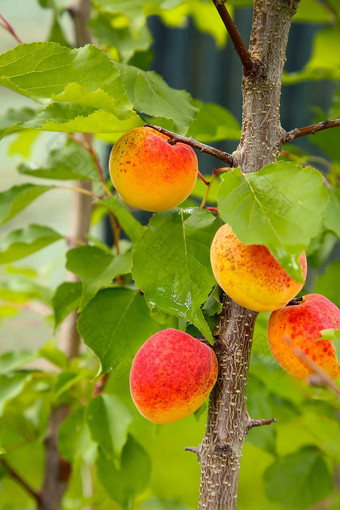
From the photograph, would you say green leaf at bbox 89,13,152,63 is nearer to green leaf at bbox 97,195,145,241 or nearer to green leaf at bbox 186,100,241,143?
green leaf at bbox 186,100,241,143

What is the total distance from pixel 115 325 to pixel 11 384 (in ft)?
0.95

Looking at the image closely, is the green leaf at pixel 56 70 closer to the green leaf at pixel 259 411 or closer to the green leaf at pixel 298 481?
the green leaf at pixel 259 411

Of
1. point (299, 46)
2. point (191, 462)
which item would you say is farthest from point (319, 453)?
point (299, 46)

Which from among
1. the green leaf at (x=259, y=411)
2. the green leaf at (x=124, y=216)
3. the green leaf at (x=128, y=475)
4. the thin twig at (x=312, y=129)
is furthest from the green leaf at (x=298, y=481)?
the thin twig at (x=312, y=129)

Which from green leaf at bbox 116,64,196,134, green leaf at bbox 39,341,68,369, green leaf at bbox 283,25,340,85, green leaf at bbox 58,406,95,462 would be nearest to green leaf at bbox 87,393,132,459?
green leaf at bbox 58,406,95,462

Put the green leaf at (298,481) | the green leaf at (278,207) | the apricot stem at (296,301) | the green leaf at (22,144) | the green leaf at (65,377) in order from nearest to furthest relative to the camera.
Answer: the green leaf at (278,207) → the apricot stem at (296,301) → the green leaf at (65,377) → the green leaf at (298,481) → the green leaf at (22,144)

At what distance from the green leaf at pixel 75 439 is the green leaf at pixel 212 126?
356 millimetres

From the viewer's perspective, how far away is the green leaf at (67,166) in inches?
25.9

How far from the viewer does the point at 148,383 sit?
0.41 meters

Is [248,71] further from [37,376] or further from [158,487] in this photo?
[158,487]

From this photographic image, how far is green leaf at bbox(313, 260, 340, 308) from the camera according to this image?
0.72 metres

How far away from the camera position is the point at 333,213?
2.04 ft

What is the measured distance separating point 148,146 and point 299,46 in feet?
5.05

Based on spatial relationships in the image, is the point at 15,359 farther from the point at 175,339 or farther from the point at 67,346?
the point at 175,339
